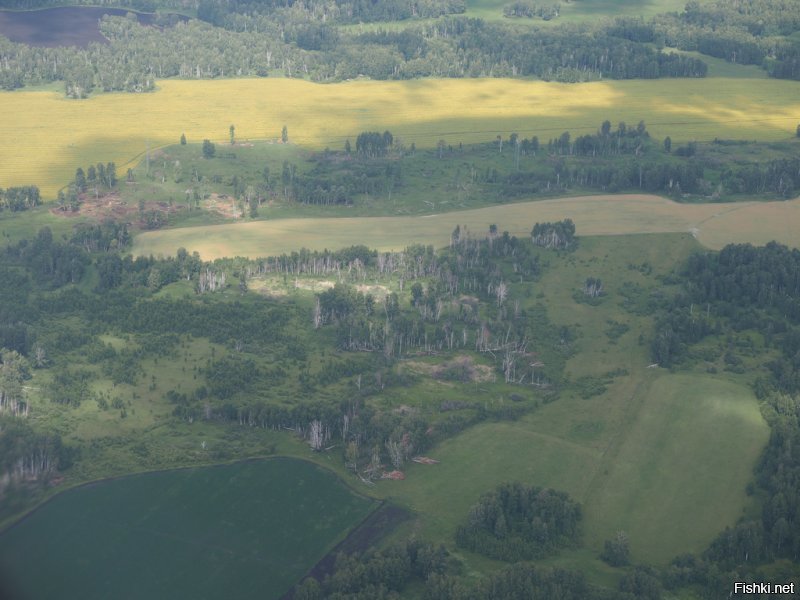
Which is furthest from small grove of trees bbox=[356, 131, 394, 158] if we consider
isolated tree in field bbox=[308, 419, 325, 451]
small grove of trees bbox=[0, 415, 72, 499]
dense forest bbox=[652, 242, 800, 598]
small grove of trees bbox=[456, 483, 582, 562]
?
small grove of trees bbox=[456, 483, 582, 562]

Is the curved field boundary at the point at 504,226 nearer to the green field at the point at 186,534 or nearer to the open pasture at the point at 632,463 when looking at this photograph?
the open pasture at the point at 632,463

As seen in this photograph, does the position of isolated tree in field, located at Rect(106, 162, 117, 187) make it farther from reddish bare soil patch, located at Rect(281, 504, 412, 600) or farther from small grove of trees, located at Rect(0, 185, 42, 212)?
reddish bare soil patch, located at Rect(281, 504, 412, 600)

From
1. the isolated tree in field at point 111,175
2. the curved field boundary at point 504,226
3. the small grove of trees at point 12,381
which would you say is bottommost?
the small grove of trees at point 12,381

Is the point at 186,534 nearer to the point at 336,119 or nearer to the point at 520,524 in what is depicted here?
the point at 520,524

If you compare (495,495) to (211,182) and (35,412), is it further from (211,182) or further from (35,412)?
(211,182)

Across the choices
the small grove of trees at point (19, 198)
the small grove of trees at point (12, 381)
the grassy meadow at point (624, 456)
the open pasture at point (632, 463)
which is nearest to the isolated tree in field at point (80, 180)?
the small grove of trees at point (19, 198)

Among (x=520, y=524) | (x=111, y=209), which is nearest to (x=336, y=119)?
(x=111, y=209)
